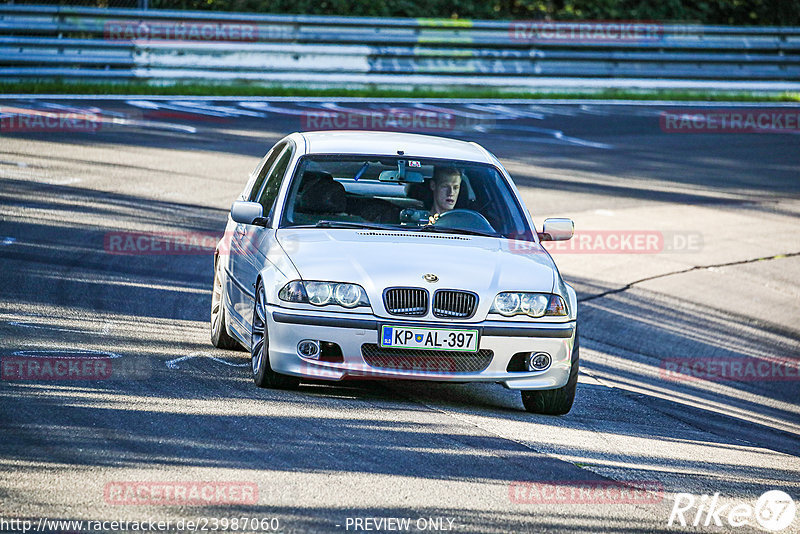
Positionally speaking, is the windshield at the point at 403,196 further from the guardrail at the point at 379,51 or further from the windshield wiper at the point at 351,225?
the guardrail at the point at 379,51

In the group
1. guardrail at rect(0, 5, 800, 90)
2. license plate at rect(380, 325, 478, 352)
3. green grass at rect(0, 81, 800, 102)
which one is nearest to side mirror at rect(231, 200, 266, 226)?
license plate at rect(380, 325, 478, 352)

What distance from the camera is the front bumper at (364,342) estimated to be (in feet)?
22.1

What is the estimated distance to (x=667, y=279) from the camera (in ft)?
42.4

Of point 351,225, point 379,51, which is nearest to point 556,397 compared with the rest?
point 351,225

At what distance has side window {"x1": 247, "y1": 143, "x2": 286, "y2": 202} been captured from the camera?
8.77 meters

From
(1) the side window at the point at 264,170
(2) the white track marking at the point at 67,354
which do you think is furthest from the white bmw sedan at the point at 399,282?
(2) the white track marking at the point at 67,354

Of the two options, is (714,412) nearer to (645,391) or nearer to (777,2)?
(645,391)

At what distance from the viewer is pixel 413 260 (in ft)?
22.9

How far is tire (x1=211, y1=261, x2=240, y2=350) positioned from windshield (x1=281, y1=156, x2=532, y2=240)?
0.99 meters

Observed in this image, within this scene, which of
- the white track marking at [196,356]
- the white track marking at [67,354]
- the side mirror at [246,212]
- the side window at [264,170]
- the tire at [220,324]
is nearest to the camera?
the white track marking at [67,354]

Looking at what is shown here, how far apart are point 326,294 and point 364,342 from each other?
0.36m

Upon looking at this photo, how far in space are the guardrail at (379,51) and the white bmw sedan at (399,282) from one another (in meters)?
14.2

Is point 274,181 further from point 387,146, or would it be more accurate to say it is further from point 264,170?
point 387,146

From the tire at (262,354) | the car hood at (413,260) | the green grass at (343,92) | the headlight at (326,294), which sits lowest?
the tire at (262,354)
